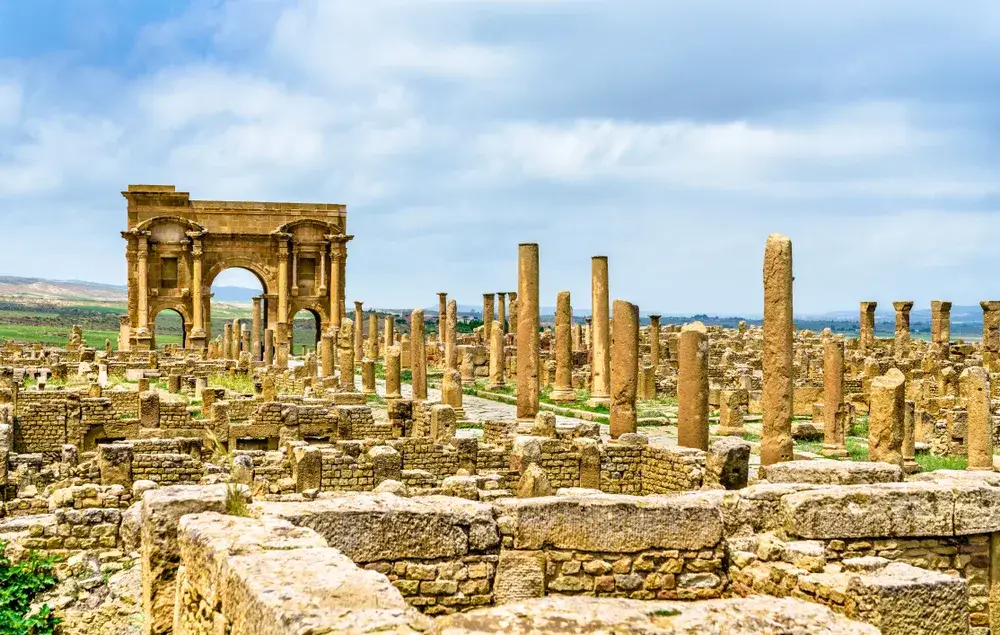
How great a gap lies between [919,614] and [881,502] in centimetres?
116

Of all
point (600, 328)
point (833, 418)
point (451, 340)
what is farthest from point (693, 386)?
point (451, 340)

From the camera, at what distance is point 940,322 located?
4656 cm

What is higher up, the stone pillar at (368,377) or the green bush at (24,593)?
the stone pillar at (368,377)

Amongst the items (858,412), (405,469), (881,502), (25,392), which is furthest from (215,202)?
(881,502)

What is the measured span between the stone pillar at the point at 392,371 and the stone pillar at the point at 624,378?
9977mm

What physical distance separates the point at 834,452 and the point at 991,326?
32.0 metres

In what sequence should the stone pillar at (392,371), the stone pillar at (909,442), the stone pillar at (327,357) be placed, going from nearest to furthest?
the stone pillar at (909,442)
the stone pillar at (392,371)
the stone pillar at (327,357)

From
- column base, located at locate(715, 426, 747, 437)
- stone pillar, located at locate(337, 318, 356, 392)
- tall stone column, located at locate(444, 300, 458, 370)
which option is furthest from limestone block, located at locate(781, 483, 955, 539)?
stone pillar, located at locate(337, 318, 356, 392)

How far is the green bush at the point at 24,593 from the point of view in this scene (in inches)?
325

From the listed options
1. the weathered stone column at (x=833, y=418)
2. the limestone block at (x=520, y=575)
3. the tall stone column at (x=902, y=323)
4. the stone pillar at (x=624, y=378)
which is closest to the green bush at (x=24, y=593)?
the limestone block at (x=520, y=575)

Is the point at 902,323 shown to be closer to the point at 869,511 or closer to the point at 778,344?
the point at 778,344

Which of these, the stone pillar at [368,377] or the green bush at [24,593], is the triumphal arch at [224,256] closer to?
the stone pillar at [368,377]

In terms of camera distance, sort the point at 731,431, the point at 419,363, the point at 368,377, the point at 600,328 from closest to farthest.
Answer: the point at 731,431, the point at 600,328, the point at 419,363, the point at 368,377

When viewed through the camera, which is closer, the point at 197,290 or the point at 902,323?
the point at 197,290
